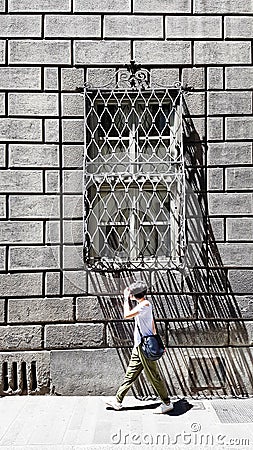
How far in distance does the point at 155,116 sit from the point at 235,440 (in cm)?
452

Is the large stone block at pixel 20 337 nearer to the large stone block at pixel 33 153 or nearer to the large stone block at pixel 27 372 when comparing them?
the large stone block at pixel 27 372

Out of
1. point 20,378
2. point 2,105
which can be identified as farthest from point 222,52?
point 20,378

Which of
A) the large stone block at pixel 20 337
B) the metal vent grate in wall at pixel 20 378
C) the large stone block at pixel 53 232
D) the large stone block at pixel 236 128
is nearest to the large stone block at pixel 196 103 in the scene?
the large stone block at pixel 236 128

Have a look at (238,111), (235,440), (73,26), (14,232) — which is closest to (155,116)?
(238,111)

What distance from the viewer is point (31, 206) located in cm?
844

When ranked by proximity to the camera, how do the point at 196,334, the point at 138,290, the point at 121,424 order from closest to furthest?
the point at 121,424
the point at 138,290
the point at 196,334

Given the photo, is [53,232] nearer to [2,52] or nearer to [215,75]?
[2,52]

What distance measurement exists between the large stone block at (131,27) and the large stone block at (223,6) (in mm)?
682

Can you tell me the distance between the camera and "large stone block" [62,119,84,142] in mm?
8477

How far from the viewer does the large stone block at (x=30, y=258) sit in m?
8.42

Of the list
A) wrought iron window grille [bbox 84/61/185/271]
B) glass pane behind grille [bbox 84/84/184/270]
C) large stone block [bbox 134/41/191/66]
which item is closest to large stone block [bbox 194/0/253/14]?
large stone block [bbox 134/41/191/66]

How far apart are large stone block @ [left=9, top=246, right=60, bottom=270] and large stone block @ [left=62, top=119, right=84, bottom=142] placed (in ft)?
5.24

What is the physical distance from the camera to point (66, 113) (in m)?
8.48

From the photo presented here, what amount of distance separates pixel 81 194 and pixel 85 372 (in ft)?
8.23
